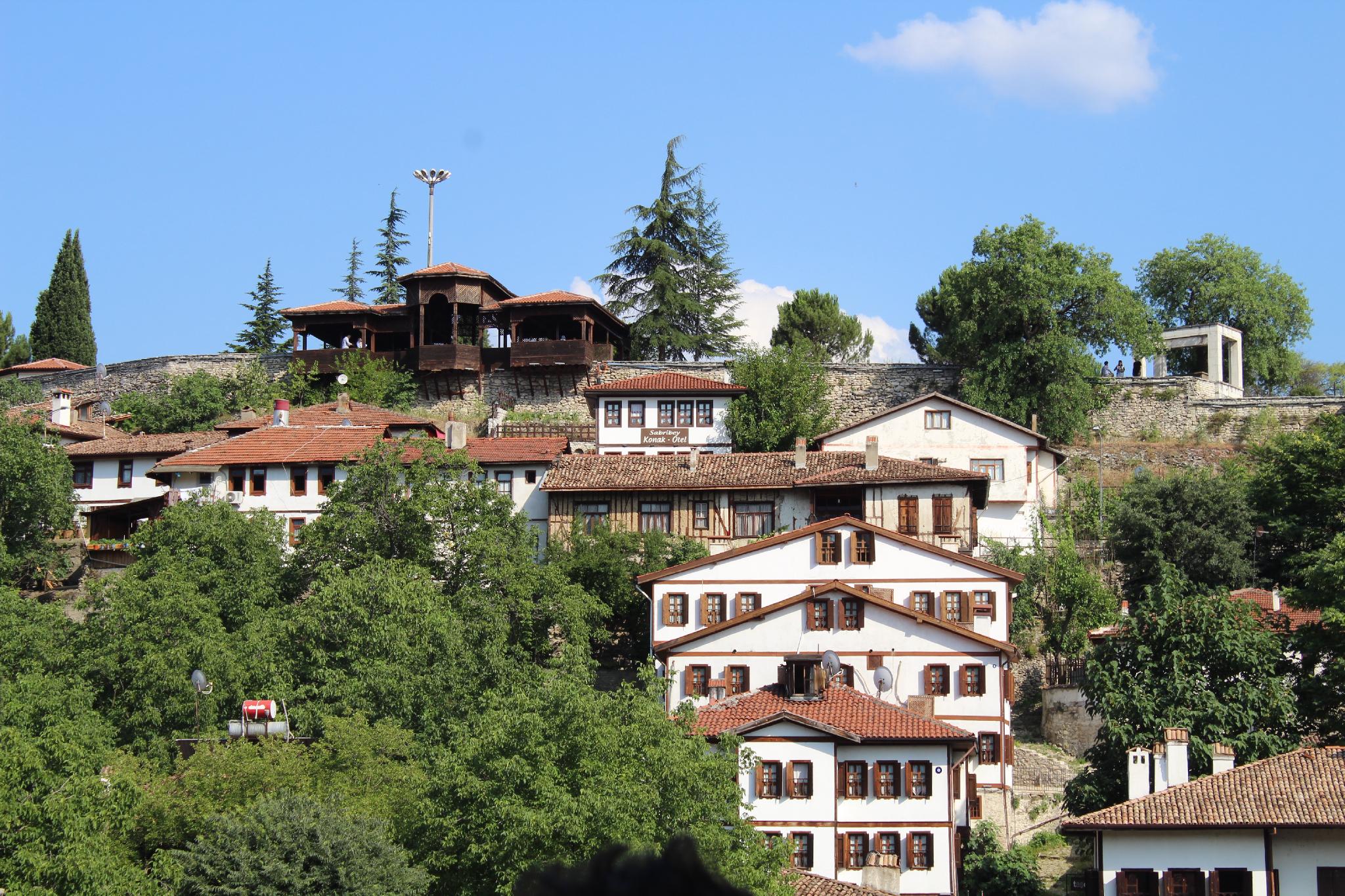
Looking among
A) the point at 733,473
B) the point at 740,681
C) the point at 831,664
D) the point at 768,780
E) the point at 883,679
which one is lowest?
the point at 768,780

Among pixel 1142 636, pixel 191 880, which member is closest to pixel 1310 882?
pixel 1142 636

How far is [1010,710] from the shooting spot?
40562mm

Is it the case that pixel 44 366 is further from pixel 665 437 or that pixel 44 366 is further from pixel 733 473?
pixel 733 473

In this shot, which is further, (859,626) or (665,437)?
(665,437)

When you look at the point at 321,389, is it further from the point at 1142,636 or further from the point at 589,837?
the point at 589,837

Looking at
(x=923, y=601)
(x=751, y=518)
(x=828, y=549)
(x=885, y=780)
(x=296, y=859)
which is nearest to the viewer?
(x=296, y=859)

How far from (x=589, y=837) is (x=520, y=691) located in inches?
194

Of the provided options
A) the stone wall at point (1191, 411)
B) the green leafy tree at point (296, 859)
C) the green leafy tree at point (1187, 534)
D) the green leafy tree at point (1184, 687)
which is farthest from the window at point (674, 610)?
the stone wall at point (1191, 411)

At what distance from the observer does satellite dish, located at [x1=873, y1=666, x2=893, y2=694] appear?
121ft

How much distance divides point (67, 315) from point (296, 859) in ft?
211

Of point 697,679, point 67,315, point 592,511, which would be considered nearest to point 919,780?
point 697,679

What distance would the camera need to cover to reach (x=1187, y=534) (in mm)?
45094

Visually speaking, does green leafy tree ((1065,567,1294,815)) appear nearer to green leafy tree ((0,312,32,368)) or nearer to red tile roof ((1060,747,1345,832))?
red tile roof ((1060,747,1345,832))

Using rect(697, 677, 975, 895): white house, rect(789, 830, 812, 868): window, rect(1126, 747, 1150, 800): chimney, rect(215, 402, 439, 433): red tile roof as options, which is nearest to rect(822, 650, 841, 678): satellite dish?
rect(697, 677, 975, 895): white house
